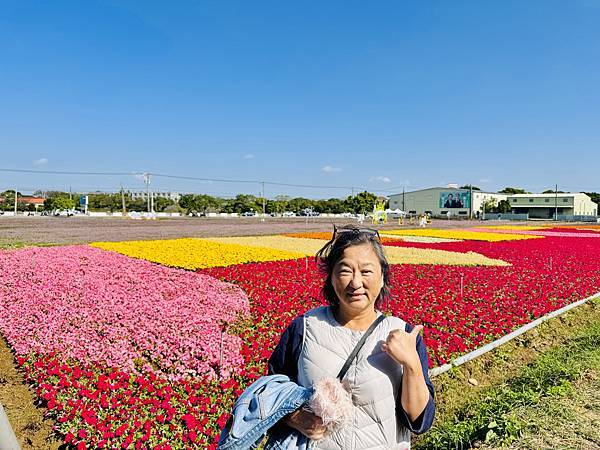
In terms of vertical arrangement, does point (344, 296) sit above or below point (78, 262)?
above

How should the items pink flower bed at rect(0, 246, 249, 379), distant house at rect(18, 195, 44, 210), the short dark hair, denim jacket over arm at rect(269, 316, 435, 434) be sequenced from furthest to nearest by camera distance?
distant house at rect(18, 195, 44, 210) < pink flower bed at rect(0, 246, 249, 379) < the short dark hair < denim jacket over arm at rect(269, 316, 435, 434)

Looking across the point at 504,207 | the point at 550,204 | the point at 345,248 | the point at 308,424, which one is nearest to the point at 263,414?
the point at 308,424

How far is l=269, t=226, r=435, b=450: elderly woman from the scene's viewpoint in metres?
1.82

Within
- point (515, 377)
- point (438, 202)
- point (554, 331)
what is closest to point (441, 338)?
point (515, 377)

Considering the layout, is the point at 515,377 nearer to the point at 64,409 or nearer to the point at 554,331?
the point at 554,331

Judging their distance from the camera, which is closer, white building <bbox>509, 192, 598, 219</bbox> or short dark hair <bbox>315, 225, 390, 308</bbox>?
short dark hair <bbox>315, 225, 390, 308</bbox>

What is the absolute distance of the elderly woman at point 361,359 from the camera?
1.82 m

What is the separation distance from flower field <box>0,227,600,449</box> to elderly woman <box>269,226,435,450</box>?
1.00 m

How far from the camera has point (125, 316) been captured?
7.26m

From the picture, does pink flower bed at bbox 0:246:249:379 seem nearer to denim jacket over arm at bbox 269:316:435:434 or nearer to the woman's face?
denim jacket over arm at bbox 269:316:435:434

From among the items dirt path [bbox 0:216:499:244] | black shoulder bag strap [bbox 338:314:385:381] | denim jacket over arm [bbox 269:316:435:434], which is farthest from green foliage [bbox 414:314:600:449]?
dirt path [bbox 0:216:499:244]

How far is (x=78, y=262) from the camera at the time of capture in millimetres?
12711

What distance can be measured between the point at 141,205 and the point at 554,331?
103 meters

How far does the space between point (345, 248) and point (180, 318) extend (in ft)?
18.4
